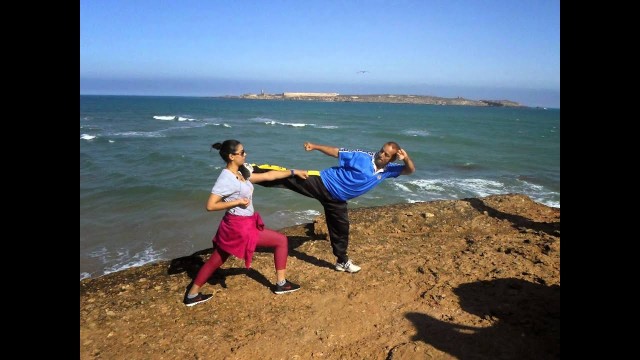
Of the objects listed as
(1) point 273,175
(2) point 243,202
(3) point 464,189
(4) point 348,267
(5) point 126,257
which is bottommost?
(5) point 126,257

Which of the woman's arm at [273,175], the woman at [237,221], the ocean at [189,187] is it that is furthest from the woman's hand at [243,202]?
the ocean at [189,187]

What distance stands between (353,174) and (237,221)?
1.53 m

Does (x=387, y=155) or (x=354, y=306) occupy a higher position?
(x=387, y=155)

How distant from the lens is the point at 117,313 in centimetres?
450

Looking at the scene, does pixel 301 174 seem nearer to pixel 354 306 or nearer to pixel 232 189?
pixel 232 189

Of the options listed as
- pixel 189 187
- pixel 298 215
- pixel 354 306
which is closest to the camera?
pixel 354 306

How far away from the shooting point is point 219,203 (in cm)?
402

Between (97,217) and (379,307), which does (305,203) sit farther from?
(379,307)

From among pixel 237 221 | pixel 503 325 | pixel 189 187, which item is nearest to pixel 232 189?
pixel 237 221

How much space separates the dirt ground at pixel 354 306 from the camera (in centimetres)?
379

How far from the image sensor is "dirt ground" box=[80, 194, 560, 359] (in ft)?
12.5
